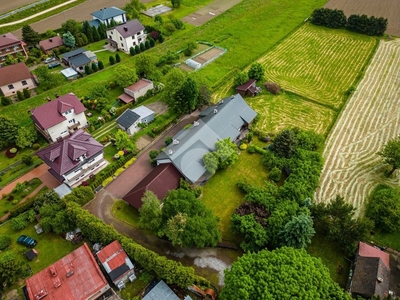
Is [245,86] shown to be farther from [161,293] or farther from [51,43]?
[51,43]

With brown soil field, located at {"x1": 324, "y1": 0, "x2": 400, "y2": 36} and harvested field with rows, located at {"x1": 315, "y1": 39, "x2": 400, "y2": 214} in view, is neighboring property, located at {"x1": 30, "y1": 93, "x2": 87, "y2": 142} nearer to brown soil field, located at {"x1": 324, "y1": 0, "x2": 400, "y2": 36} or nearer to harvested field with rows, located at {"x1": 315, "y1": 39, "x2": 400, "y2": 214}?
harvested field with rows, located at {"x1": 315, "y1": 39, "x2": 400, "y2": 214}

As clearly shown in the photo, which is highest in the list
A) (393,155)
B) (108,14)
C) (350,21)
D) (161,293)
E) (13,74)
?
(108,14)

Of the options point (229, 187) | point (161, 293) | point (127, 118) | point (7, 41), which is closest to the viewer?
point (161, 293)

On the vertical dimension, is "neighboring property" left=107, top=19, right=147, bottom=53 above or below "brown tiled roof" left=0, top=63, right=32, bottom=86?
above

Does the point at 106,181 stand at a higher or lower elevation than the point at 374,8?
lower

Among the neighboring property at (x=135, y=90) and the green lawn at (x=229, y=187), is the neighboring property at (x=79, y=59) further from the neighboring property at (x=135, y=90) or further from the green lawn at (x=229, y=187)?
the green lawn at (x=229, y=187)

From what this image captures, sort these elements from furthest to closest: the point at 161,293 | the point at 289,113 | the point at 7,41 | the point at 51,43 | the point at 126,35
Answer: the point at 51,43 < the point at 126,35 < the point at 7,41 < the point at 289,113 < the point at 161,293

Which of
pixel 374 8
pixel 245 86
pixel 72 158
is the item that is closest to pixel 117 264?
pixel 72 158

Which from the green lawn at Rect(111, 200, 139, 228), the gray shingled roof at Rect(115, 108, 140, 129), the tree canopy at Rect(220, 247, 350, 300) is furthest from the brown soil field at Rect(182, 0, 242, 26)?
the tree canopy at Rect(220, 247, 350, 300)
